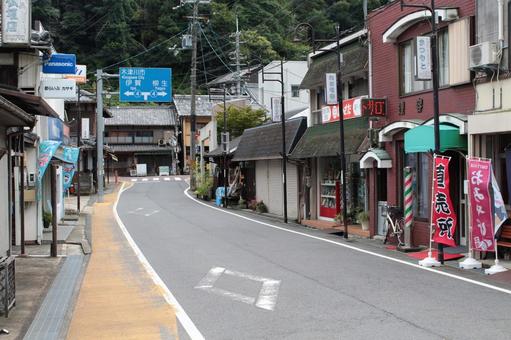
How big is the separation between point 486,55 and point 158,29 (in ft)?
187

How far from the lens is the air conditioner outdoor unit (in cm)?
1268

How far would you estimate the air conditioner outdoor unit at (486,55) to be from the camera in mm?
12680

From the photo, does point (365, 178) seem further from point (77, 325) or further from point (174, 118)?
point (174, 118)

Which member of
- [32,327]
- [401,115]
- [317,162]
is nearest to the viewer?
[32,327]

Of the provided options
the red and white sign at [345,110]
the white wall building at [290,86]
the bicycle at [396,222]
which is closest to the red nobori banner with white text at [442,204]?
the bicycle at [396,222]

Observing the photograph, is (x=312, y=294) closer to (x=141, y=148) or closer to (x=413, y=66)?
(x=413, y=66)

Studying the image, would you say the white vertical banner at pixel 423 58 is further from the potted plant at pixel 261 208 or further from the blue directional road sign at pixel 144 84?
the blue directional road sign at pixel 144 84

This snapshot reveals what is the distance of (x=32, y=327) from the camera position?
8.14 meters

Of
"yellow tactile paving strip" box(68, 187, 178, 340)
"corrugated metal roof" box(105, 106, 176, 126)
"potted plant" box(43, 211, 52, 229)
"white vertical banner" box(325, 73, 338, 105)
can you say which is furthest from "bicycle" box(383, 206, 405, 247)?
"corrugated metal roof" box(105, 106, 176, 126)

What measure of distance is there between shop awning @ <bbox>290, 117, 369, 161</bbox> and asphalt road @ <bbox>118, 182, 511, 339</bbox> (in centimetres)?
392

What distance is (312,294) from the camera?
32.2ft

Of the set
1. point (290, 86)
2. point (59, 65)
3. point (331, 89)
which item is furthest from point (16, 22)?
point (290, 86)

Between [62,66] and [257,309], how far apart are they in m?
12.5

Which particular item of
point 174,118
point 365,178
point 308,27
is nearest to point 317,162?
point 365,178
